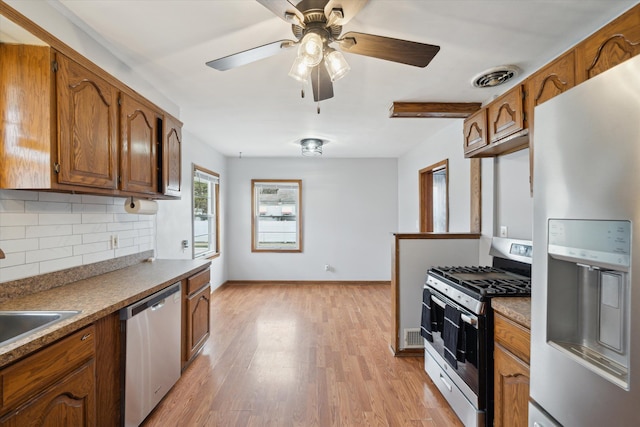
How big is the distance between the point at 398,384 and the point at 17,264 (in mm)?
2661

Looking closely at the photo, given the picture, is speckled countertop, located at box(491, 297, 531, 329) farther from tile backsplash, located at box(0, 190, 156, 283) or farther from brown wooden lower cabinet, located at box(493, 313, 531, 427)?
tile backsplash, located at box(0, 190, 156, 283)

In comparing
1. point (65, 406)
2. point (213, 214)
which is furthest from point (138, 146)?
point (213, 214)

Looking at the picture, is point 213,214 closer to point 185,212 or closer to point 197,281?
→ point 185,212

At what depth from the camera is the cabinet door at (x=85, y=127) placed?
5.19 ft

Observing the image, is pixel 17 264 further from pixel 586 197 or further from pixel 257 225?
pixel 257 225

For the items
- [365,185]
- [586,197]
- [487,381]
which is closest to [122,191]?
[586,197]

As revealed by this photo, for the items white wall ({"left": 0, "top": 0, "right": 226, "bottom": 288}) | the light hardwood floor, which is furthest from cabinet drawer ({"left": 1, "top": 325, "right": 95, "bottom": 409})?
the light hardwood floor

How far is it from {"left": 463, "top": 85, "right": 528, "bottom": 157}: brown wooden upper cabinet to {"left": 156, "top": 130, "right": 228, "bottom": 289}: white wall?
3132mm

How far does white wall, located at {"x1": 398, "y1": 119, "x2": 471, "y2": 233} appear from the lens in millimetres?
3344

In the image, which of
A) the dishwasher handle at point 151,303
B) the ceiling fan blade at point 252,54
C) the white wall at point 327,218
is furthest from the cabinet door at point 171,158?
the white wall at point 327,218

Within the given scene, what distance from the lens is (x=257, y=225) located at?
19.0 ft

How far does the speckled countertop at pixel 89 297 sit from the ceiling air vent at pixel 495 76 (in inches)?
111

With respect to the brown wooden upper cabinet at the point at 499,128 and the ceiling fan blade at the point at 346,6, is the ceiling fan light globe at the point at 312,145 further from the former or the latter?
the ceiling fan blade at the point at 346,6

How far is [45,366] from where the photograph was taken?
1197mm
